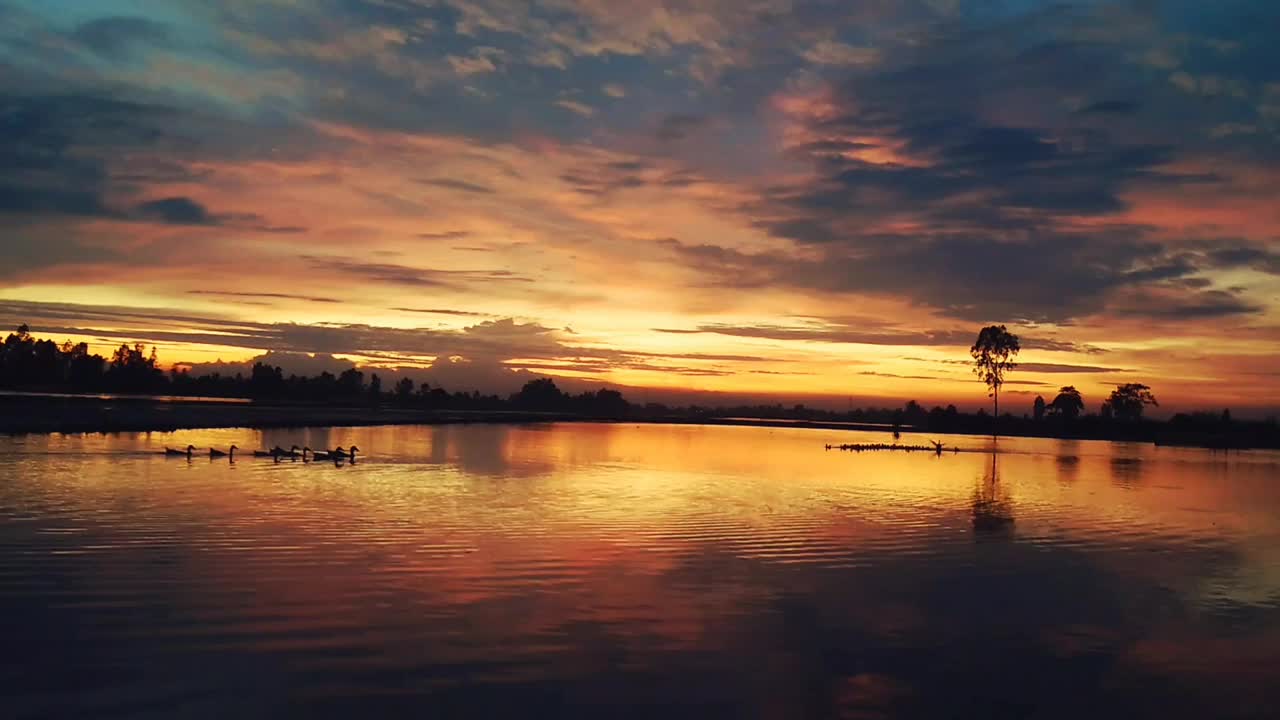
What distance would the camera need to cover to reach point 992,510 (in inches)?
1294

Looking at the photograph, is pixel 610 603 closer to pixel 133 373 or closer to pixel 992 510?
pixel 992 510

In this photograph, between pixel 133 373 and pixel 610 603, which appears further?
pixel 133 373

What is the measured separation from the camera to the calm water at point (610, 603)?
11.5 m

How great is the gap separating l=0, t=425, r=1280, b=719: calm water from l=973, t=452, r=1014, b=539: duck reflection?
0.25 m

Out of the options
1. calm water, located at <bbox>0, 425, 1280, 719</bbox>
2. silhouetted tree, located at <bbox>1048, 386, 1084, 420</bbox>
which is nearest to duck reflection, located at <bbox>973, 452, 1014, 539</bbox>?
calm water, located at <bbox>0, 425, 1280, 719</bbox>

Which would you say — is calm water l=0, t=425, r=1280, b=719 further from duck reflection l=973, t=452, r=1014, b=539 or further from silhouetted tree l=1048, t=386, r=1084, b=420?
silhouetted tree l=1048, t=386, r=1084, b=420

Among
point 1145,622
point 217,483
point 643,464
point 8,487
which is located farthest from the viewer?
point 643,464

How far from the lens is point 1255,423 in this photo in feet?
400

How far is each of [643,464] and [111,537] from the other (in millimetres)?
33631

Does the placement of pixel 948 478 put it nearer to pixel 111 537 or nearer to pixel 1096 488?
pixel 1096 488

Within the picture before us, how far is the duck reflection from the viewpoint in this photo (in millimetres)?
27281

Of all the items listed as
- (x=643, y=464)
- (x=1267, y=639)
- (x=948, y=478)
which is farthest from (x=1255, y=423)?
(x=1267, y=639)

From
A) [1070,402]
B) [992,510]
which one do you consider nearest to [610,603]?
[992,510]

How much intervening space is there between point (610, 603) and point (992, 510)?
21.6 meters
